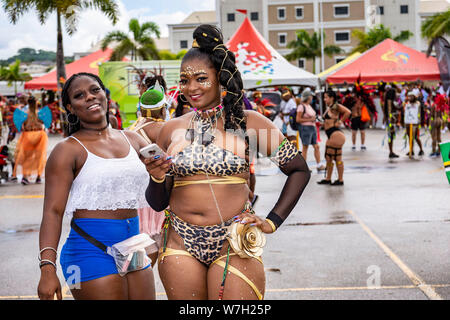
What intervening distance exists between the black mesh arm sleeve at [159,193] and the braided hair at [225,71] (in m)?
0.41

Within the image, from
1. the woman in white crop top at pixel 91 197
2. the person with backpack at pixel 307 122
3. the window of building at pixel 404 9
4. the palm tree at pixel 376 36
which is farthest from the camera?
the window of building at pixel 404 9

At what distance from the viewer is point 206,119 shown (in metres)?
3.11

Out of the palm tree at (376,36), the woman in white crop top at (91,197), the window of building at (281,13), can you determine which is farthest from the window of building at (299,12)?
the woman in white crop top at (91,197)

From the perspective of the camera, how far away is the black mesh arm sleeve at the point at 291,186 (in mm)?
3049

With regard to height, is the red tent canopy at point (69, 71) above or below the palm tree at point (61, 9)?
below

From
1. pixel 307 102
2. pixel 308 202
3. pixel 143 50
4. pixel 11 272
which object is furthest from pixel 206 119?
pixel 143 50

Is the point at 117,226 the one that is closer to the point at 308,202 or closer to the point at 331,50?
the point at 308,202

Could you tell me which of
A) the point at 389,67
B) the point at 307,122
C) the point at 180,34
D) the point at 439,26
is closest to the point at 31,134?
the point at 307,122

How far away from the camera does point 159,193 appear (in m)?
3.01

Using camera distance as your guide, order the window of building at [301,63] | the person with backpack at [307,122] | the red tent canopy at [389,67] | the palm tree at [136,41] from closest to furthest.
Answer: the person with backpack at [307,122], the red tent canopy at [389,67], the palm tree at [136,41], the window of building at [301,63]

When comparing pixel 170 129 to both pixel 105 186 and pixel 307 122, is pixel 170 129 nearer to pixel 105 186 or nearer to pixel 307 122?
pixel 105 186

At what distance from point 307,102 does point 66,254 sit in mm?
12172

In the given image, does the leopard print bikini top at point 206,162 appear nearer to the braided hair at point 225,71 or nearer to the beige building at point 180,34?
the braided hair at point 225,71

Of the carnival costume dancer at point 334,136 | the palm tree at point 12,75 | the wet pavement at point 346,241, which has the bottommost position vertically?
the wet pavement at point 346,241
